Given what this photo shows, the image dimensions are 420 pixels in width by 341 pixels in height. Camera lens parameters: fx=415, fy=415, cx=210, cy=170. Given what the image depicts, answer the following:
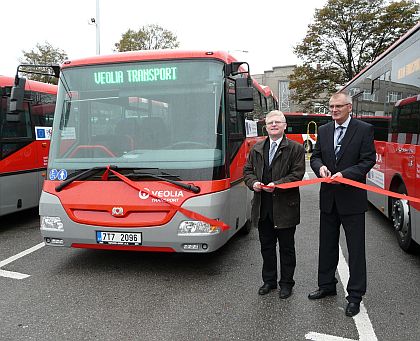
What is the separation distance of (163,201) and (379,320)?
239cm

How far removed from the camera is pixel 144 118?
4.93 m

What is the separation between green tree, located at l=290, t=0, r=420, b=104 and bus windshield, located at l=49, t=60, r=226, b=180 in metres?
25.6

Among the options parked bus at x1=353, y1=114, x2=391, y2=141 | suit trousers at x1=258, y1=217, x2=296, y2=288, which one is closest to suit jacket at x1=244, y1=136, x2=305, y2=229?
suit trousers at x1=258, y1=217, x2=296, y2=288

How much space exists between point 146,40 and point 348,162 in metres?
28.1

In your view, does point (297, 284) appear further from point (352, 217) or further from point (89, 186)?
point (89, 186)

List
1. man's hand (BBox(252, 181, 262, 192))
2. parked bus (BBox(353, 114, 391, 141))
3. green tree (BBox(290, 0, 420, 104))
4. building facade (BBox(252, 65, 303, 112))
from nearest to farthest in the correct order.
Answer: man's hand (BBox(252, 181, 262, 192))
parked bus (BBox(353, 114, 391, 141))
green tree (BBox(290, 0, 420, 104))
building facade (BBox(252, 65, 303, 112))

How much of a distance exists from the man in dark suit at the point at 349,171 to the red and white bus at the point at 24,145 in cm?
482

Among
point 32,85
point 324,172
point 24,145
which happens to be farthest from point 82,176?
point 32,85

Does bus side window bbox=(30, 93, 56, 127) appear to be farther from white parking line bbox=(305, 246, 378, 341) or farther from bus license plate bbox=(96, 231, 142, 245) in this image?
white parking line bbox=(305, 246, 378, 341)

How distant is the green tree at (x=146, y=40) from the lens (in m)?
29.1

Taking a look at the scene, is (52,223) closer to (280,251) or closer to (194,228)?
(194,228)

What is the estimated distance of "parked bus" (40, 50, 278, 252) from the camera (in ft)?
14.9

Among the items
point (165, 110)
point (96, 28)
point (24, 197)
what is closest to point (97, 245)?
point (165, 110)

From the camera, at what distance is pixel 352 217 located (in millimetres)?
3846
